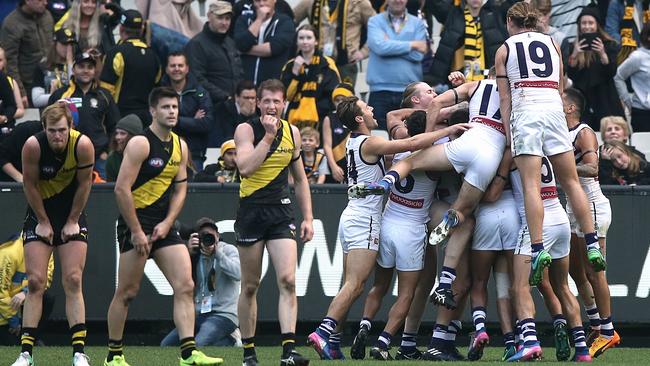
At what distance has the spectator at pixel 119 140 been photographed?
15422 millimetres

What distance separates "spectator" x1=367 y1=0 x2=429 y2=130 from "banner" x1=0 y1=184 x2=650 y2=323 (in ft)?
8.87

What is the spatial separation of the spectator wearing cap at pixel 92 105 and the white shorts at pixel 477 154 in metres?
5.47

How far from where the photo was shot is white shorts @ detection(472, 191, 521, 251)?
12.2 m

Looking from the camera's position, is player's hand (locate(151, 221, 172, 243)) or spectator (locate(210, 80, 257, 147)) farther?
spectator (locate(210, 80, 257, 147))

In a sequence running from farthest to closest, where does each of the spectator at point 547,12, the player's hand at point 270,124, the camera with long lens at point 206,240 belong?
the spectator at point 547,12 → the camera with long lens at point 206,240 → the player's hand at point 270,124

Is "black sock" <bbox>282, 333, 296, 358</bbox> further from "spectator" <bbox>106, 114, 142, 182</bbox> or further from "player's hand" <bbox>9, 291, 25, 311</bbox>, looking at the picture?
"spectator" <bbox>106, 114, 142, 182</bbox>

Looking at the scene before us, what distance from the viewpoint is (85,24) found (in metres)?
17.8

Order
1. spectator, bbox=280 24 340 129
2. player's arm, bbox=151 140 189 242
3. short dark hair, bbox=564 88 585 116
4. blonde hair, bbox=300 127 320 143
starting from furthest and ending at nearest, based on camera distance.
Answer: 1. spectator, bbox=280 24 340 129
2. blonde hair, bbox=300 127 320 143
3. short dark hair, bbox=564 88 585 116
4. player's arm, bbox=151 140 189 242

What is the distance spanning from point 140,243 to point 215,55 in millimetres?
6311

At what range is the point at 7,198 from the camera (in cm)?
1497

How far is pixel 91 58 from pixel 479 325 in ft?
20.5

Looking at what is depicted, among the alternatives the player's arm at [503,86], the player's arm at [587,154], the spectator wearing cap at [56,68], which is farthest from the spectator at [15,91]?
the player's arm at [587,154]

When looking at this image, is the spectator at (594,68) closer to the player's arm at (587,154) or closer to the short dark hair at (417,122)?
the player's arm at (587,154)

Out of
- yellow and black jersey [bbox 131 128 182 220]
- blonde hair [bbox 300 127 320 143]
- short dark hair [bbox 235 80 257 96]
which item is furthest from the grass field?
short dark hair [bbox 235 80 257 96]
